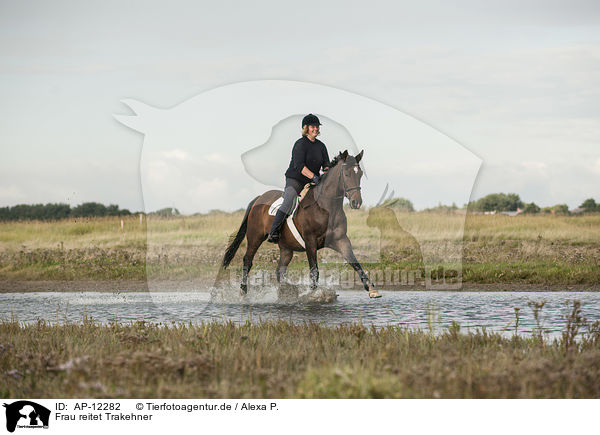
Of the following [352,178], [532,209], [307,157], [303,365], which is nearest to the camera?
[303,365]

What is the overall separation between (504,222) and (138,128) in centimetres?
1808

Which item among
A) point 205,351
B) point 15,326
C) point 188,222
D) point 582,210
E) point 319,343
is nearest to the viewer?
point 205,351

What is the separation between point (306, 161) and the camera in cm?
1196

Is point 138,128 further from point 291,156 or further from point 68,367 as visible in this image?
point 68,367

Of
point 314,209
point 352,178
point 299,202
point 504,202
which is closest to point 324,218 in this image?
point 314,209

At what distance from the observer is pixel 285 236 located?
1334 cm

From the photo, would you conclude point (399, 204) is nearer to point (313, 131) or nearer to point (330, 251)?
point (313, 131)

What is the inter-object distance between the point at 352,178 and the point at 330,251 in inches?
275

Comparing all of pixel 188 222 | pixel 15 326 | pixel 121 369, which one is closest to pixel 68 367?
pixel 121 369

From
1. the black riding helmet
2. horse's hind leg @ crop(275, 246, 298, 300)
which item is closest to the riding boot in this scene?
horse's hind leg @ crop(275, 246, 298, 300)
